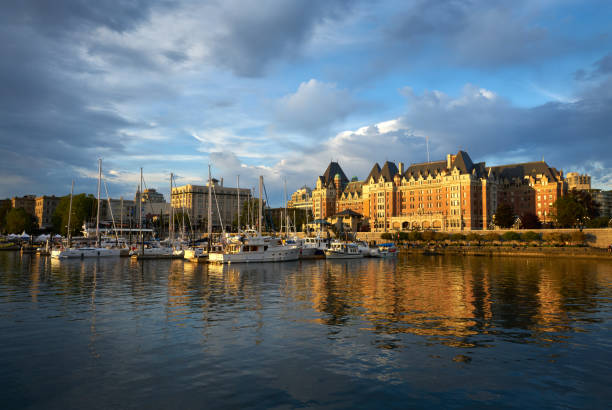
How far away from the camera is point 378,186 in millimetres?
180125

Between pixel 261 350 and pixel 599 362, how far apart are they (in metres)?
13.6

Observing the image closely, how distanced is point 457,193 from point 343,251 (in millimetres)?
82038

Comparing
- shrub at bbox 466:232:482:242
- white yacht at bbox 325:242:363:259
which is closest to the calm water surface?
white yacht at bbox 325:242:363:259

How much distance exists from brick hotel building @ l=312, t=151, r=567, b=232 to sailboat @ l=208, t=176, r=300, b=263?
81.5 metres

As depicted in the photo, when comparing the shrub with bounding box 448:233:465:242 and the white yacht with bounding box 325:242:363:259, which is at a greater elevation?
the shrub with bounding box 448:233:465:242

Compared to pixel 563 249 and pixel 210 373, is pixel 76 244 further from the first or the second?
pixel 563 249

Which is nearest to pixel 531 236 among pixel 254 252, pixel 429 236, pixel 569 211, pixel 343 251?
pixel 569 211

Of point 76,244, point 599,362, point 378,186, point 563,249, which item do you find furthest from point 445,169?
Answer: point 599,362

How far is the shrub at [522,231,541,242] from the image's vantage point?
112250mm

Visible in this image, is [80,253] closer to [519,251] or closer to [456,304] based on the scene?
[456,304]

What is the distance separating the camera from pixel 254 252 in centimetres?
7075

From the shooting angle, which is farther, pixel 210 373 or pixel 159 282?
pixel 159 282

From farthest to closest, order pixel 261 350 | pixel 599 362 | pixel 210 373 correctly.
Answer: pixel 261 350
pixel 599 362
pixel 210 373

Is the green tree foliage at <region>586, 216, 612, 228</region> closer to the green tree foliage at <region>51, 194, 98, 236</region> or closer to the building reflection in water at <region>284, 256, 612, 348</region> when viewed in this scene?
the building reflection in water at <region>284, 256, 612, 348</region>
